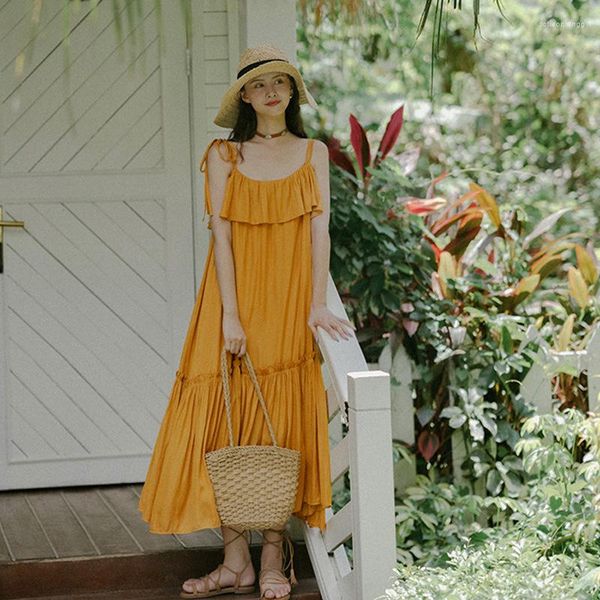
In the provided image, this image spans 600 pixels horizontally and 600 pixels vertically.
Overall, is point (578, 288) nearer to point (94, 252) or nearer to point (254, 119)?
point (254, 119)

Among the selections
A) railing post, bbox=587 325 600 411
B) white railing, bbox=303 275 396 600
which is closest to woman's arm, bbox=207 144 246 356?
white railing, bbox=303 275 396 600

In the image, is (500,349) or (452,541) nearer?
(452,541)

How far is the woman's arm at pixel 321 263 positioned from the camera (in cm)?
358

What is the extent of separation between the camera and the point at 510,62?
9156mm

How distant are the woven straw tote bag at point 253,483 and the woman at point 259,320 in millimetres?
140

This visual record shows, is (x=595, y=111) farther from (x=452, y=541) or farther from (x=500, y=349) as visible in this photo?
(x=452, y=541)

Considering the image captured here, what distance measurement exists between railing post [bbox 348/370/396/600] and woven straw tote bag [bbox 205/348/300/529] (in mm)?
335

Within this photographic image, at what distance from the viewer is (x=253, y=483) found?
3.42 m

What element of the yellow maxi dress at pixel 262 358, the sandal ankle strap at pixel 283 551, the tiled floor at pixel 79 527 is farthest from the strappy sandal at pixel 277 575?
the tiled floor at pixel 79 527

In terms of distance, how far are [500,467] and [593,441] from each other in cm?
90

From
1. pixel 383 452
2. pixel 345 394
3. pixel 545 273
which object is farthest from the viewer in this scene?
pixel 545 273

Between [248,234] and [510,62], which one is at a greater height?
[510,62]

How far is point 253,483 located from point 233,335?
1.53 ft

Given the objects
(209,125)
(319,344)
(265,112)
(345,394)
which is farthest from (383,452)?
(209,125)
